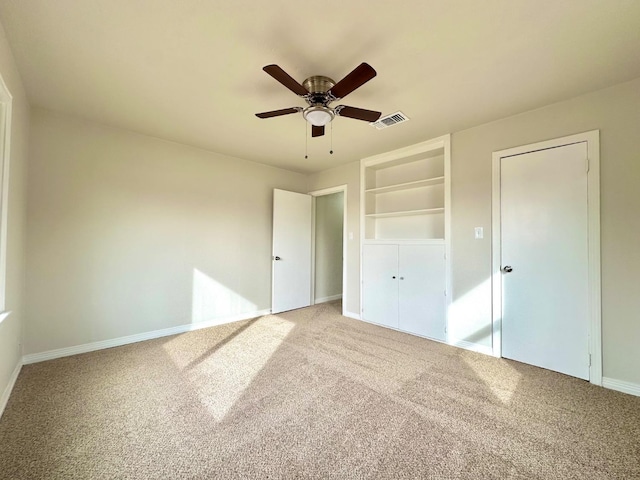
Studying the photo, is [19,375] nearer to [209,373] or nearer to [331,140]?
[209,373]

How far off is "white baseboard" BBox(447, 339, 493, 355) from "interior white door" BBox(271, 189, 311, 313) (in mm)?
2443

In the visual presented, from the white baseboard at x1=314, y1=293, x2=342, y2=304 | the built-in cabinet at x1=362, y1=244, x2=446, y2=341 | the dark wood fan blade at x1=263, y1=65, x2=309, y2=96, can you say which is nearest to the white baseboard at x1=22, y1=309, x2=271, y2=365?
the white baseboard at x1=314, y1=293, x2=342, y2=304

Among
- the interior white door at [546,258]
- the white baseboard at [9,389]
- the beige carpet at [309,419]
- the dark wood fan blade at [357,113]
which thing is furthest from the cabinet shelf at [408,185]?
the white baseboard at [9,389]

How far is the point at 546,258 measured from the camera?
97.2 inches

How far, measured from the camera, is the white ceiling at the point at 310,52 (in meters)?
1.50

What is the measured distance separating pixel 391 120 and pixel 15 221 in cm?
338

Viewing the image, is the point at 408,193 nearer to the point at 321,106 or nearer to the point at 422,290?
the point at 422,290

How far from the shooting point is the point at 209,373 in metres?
2.35

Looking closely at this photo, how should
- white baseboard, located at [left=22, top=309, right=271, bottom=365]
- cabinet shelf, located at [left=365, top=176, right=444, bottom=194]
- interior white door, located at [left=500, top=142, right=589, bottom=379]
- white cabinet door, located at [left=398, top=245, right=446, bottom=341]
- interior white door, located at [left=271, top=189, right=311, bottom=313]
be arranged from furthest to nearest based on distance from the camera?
interior white door, located at [left=271, top=189, right=311, bottom=313] → cabinet shelf, located at [left=365, top=176, right=444, bottom=194] → white cabinet door, located at [left=398, top=245, right=446, bottom=341] → white baseboard, located at [left=22, top=309, right=271, bottom=365] → interior white door, located at [left=500, top=142, right=589, bottom=379]

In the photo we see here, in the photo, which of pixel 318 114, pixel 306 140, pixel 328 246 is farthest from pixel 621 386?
pixel 328 246

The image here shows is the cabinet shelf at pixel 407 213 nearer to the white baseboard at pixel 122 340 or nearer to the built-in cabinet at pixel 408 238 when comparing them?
the built-in cabinet at pixel 408 238

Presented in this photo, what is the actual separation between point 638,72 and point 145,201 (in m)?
4.63

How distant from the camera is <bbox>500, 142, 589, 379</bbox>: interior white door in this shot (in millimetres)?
2309

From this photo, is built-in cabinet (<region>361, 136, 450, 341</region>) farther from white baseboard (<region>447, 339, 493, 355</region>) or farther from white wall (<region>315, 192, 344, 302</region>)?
white wall (<region>315, 192, 344, 302</region>)
